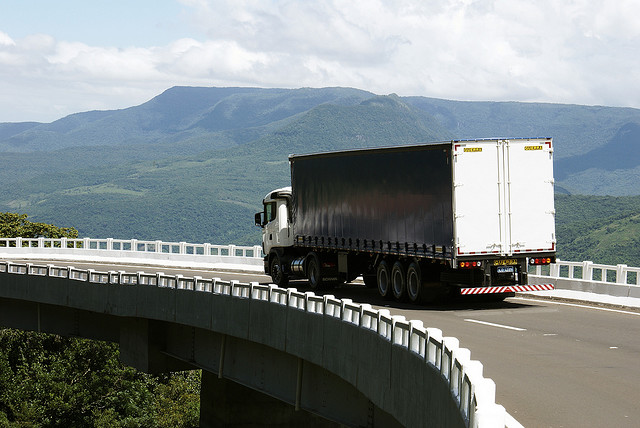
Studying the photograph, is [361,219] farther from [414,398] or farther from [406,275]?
[414,398]

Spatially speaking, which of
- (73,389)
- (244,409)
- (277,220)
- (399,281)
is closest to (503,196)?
(399,281)

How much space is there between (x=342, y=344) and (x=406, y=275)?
26.0 ft

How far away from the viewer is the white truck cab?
32.7 m

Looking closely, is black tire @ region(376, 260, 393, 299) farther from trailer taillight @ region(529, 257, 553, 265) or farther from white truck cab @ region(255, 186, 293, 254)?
white truck cab @ region(255, 186, 293, 254)

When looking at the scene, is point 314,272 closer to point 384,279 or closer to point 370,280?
point 370,280

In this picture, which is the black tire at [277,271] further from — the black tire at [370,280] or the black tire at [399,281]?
the black tire at [399,281]

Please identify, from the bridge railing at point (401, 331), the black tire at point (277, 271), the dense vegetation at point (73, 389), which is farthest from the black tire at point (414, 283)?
the dense vegetation at point (73, 389)

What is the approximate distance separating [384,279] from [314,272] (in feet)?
13.9

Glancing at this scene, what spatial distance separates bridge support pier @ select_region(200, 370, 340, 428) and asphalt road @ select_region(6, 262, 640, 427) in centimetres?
340

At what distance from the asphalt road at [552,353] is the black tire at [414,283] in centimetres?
29

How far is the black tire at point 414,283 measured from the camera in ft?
80.6

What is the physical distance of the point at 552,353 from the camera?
54.0 feet

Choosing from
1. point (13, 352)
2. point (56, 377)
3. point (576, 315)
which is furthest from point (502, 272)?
point (13, 352)

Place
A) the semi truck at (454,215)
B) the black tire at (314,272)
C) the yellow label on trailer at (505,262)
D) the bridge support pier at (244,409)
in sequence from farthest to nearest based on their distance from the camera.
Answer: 1. the black tire at (314,272)
2. the bridge support pier at (244,409)
3. the yellow label on trailer at (505,262)
4. the semi truck at (454,215)
